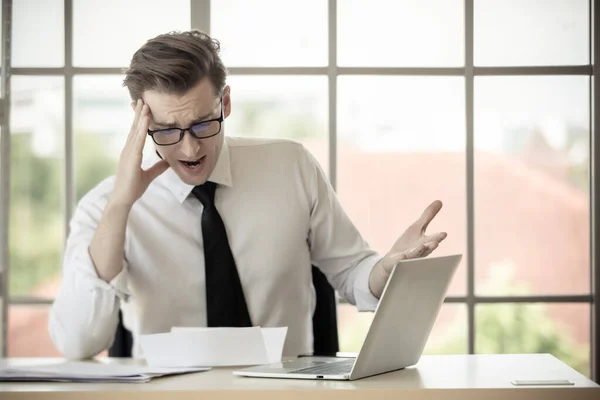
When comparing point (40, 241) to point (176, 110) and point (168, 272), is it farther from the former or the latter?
point (176, 110)

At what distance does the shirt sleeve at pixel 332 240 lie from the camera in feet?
7.69

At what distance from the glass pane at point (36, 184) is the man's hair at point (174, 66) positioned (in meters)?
1.35

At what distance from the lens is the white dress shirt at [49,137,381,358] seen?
226cm

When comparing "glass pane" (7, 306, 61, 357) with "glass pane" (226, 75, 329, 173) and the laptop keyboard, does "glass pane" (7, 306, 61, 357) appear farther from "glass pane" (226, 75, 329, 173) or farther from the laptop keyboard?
the laptop keyboard

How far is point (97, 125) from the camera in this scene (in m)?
3.39

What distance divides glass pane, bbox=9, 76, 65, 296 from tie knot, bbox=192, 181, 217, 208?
134cm

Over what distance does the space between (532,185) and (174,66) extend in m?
1.90

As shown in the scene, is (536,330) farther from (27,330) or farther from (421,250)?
(27,330)

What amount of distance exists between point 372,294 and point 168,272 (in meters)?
0.58

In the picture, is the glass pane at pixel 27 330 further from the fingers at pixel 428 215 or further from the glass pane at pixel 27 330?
the fingers at pixel 428 215

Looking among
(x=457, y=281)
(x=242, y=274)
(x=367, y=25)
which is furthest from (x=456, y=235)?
(x=242, y=274)

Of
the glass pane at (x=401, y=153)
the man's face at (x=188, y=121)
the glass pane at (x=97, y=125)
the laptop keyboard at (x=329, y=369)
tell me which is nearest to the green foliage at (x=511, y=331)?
the glass pane at (x=401, y=153)

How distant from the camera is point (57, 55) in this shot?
3.39 meters

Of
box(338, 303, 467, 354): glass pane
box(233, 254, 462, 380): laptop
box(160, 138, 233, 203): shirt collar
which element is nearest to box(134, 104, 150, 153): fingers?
box(160, 138, 233, 203): shirt collar
